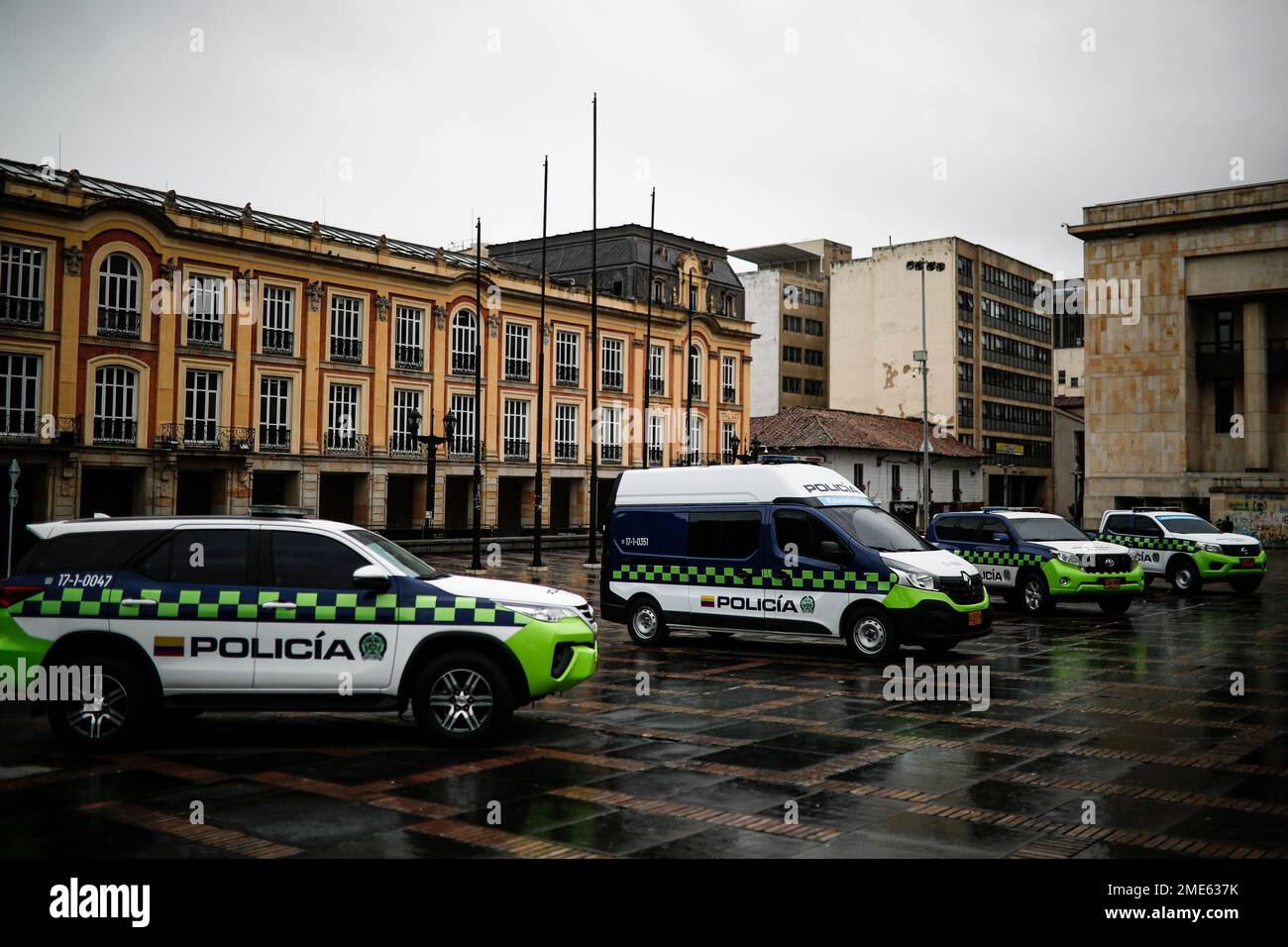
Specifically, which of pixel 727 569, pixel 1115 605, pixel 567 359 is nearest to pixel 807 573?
pixel 727 569

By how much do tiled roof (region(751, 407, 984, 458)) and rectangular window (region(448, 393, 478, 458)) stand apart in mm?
19698

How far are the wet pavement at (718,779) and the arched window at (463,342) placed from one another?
133 feet

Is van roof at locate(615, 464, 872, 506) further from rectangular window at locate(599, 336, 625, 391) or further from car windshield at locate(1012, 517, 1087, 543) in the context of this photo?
rectangular window at locate(599, 336, 625, 391)

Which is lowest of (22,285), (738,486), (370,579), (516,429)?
(370,579)

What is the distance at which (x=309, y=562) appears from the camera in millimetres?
9102

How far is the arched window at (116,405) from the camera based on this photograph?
131 ft

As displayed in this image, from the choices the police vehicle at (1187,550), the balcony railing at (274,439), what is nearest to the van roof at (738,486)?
the police vehicle at (1187,550)

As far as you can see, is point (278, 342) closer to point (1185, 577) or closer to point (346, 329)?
point (346, 329)

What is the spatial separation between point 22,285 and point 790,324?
54.5 metres

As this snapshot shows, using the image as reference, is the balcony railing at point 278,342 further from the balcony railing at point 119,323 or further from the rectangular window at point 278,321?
the balcony railing at point 119,323

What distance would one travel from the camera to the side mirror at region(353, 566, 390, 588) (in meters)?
8.87

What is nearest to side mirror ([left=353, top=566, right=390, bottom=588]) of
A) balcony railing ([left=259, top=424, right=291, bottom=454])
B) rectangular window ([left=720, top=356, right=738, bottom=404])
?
balcony railing ([left=259, top=424, right=291, bottom=454])

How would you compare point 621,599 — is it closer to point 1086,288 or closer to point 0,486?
point 0,486

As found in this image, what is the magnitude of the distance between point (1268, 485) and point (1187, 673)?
43.4 metres
